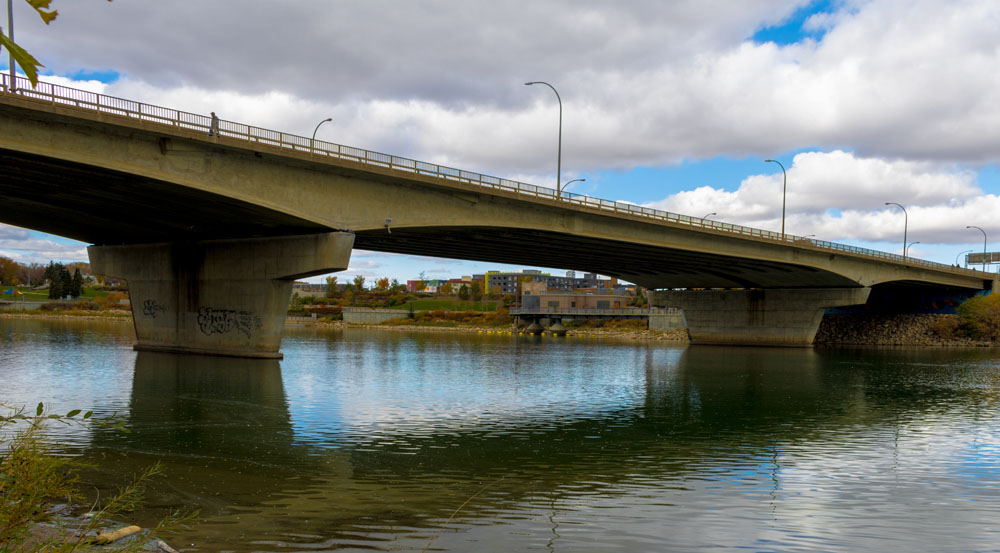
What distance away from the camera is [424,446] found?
65.1 ft

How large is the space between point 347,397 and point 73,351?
3252 centimetres

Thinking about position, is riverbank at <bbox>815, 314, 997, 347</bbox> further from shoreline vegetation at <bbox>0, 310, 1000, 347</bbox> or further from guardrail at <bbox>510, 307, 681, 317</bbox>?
guardrail at <bbox>510, 307, 681, 317</bbox>

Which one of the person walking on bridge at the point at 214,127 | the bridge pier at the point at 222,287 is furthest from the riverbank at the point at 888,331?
the person walking on bridge at the point at 214,127

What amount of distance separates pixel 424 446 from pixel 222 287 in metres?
32.1

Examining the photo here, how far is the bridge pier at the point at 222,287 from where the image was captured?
43562 millimetres

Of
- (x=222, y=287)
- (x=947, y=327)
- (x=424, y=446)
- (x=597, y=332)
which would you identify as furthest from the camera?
(x=597, y=332)

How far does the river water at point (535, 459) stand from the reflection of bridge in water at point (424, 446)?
0.28 ft

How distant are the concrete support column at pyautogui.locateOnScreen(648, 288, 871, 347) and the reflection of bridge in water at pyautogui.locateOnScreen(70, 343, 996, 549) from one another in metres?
50.8

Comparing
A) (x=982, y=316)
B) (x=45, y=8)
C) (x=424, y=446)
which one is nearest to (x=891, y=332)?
(x=982, y=316)

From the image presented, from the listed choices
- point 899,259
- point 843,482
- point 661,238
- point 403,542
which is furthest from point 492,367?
point 899,259

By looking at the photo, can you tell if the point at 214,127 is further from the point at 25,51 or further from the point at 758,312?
the point at 758,312

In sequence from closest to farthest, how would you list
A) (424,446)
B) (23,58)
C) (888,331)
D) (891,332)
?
(23,58) < (424,446) < (891,332) < (888,331)

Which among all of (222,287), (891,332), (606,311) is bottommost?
(891,332)

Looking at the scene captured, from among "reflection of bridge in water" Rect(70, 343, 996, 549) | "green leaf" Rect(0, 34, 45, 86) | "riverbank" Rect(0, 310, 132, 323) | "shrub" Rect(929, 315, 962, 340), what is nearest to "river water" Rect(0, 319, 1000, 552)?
"reflection of bridge in water" Rect(70, 343, 996, 549)
